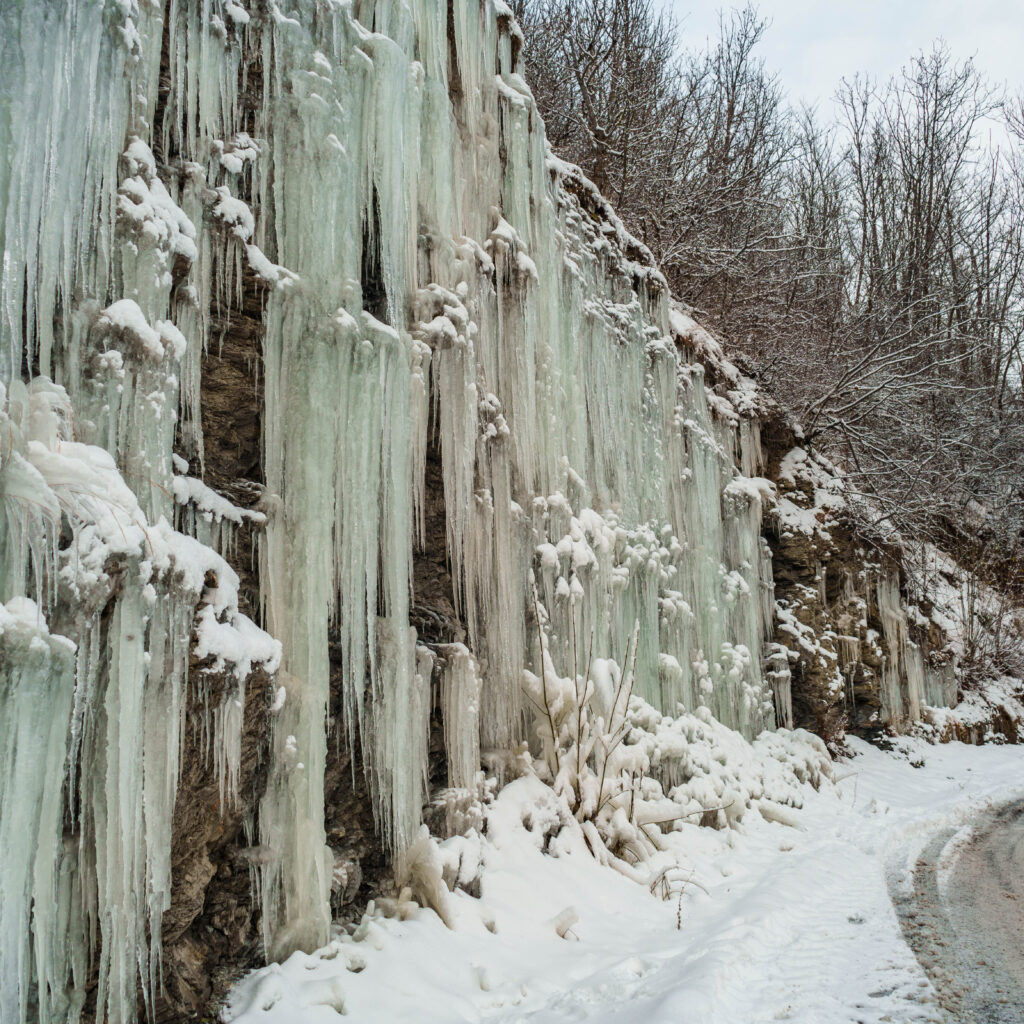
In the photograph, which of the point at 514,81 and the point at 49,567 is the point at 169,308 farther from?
the point at 514,81

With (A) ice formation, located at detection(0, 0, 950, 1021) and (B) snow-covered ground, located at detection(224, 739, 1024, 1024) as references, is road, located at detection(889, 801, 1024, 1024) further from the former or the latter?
(A) ice formation, located at detection(0, 0, 950, 1021)

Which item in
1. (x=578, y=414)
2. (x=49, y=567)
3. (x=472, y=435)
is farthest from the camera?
(x=578, y=414)

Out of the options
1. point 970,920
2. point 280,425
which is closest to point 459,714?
point 280,425

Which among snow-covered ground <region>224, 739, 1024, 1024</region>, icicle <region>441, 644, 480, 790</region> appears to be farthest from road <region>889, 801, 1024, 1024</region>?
icicle <region>441, 644, 480, 790</region>

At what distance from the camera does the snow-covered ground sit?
3.00 m

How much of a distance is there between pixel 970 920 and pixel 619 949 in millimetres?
1904

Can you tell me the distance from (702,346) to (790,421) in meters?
2.25

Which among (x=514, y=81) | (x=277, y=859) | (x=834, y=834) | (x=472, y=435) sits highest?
(x=514, y=81)

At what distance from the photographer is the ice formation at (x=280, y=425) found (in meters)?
2.34

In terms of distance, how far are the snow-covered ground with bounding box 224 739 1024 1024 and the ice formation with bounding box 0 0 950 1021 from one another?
1.17 ft

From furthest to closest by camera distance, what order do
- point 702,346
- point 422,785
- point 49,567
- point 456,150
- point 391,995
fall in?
point 702,346 → point 456,150 → point 422,785 → point 391,995 → point 49,567

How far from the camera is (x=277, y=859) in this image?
10.6 feet

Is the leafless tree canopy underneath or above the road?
above

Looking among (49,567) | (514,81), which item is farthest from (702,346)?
(49,567)
